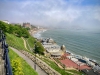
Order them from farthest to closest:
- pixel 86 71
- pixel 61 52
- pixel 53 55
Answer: pixel 61 52 < pixel 53 55 < pixel 86 71

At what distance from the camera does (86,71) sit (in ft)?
156

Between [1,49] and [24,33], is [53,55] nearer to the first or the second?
[24,33]

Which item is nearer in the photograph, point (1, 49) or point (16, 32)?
point (1, 49)

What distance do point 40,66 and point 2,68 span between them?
13.5 m

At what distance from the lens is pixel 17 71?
12719 millimetres

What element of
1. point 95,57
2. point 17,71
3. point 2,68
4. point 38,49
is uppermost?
point 2,68

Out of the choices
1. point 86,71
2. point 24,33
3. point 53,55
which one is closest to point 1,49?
point 86,71

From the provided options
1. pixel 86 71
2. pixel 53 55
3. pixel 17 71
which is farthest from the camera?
pixel 53 55

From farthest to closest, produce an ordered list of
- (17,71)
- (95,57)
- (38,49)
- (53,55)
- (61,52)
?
(95,57) < (61,52) < (53,55) < (38,49) < (17,71)

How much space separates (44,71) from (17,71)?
6.45 metres

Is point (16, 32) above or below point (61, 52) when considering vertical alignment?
above

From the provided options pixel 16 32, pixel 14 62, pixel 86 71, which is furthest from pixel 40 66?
pixel 16 32

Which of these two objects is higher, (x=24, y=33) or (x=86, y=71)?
(x=24, y=33)

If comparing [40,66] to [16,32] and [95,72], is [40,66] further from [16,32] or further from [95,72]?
[16,32]
